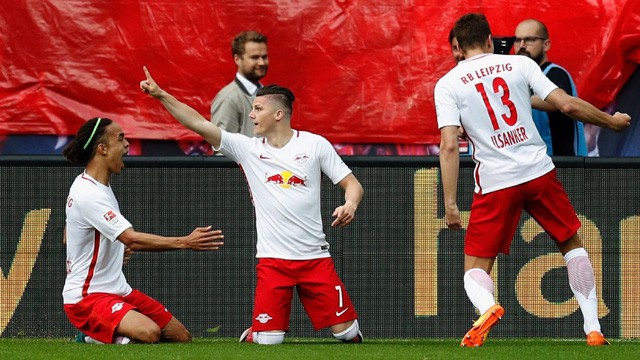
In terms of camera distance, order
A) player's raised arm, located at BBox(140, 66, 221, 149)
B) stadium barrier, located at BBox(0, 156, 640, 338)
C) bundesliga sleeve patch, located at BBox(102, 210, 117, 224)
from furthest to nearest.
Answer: stadium barrier, located at BBox(0, 156, 640, 338)
bundesliga sleeve patch, located at BBox(102, 210, 117, 224)
player's raised arm, located at BBox(140, 66, 221, 149)

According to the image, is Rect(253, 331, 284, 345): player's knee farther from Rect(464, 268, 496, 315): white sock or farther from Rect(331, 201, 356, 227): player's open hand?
Rect(464, 268, 496, 315): white sock

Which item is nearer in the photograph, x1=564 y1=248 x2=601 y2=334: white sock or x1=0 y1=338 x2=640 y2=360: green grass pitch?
x1=0 y1=338 x2=640 y2=360: green grass pitch

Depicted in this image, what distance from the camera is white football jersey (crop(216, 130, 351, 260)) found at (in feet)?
30.8

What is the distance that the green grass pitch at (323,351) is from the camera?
8.19 metres

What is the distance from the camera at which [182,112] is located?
912 cm

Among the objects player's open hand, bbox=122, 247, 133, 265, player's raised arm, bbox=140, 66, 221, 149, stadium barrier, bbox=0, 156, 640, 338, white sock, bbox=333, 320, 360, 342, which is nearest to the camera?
player's raised arm, bbox=140, 66, 221, 149

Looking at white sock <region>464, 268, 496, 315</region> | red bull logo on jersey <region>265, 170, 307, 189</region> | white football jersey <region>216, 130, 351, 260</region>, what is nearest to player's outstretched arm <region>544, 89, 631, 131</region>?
white sock <region>464, 268, 496, 315</region>

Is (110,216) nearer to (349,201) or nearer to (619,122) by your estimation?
(349,201)

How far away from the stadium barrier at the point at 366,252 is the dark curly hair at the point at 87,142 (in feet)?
2.07

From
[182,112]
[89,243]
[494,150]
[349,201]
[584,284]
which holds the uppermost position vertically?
[182,112]

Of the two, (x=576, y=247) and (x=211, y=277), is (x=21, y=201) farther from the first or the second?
(x=576, y=247)

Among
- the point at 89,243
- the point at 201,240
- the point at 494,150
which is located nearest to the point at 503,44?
the point at 494,150

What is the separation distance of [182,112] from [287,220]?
932 mm

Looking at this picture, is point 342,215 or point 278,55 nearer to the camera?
point 342,215
